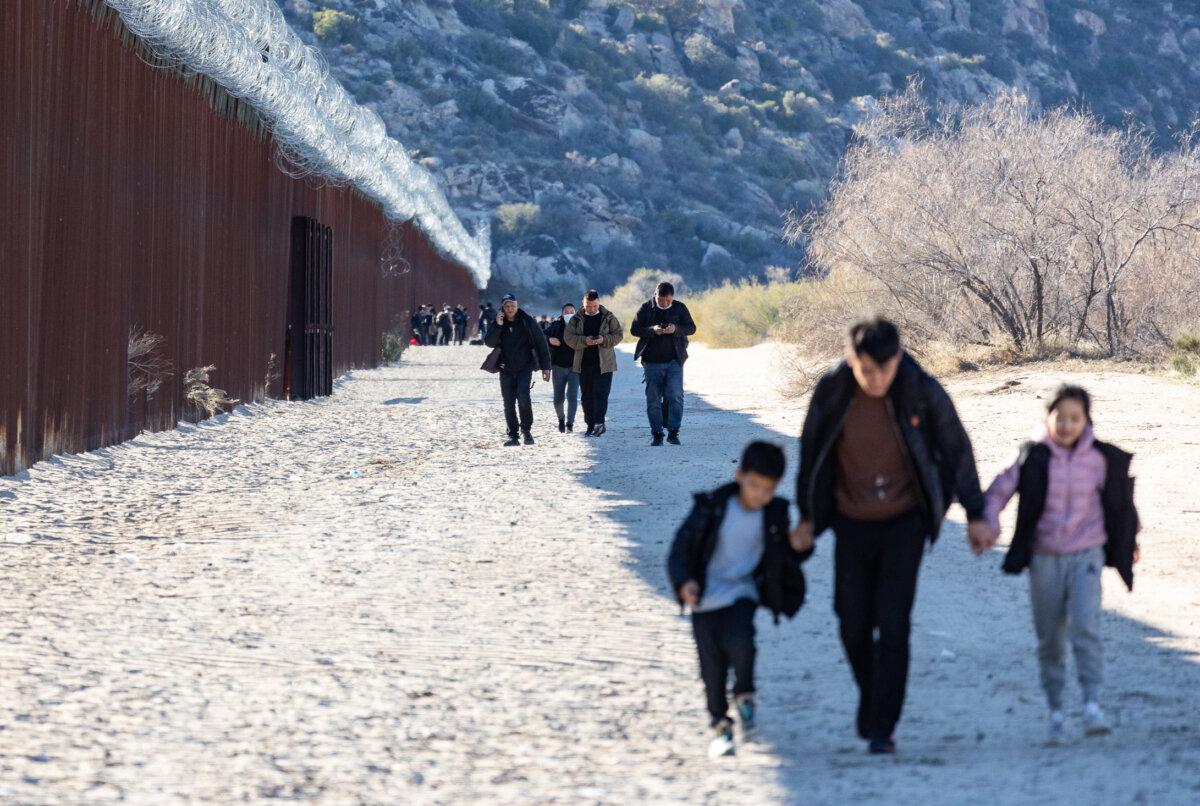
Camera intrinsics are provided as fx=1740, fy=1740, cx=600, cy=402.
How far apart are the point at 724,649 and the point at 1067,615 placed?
1192 millimetres

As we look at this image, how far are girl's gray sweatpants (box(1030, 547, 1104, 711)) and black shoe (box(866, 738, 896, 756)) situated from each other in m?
0.58

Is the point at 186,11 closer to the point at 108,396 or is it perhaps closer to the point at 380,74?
the point at 108,396

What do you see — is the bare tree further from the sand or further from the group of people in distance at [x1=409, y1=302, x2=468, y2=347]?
the group of people in distance at [x1=409, y1=302, x2=468, y2=347]

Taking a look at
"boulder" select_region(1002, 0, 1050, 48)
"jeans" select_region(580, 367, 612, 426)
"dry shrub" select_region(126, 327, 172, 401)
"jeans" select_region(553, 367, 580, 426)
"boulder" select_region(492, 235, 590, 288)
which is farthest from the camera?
"boulder" select_region(1002, 0, 1050, 48)

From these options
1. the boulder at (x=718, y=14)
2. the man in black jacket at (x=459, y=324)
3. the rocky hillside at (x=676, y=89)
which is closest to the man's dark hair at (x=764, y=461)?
the man in black jacket at (x=459, y=324)

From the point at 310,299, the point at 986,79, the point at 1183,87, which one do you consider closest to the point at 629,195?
the point at 986,79

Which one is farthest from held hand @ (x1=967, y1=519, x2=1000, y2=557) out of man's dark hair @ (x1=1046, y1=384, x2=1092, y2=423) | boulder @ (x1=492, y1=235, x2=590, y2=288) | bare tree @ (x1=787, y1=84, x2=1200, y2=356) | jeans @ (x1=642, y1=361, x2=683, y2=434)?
boulder @ (x1=492, y1=235, x2=590, y2=288)

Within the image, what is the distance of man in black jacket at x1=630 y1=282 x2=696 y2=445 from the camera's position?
52.7 ft

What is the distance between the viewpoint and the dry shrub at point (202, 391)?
18.1 meters

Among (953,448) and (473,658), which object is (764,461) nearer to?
(953,448)

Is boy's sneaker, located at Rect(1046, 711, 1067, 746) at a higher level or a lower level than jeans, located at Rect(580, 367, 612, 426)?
lower

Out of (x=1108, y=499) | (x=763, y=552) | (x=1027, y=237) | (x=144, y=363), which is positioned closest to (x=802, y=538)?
(x=763, y=552)

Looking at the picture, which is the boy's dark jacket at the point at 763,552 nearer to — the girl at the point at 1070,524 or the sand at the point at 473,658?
the sand at the point at 473,658

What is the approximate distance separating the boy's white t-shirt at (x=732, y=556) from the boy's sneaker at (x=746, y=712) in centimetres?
30
